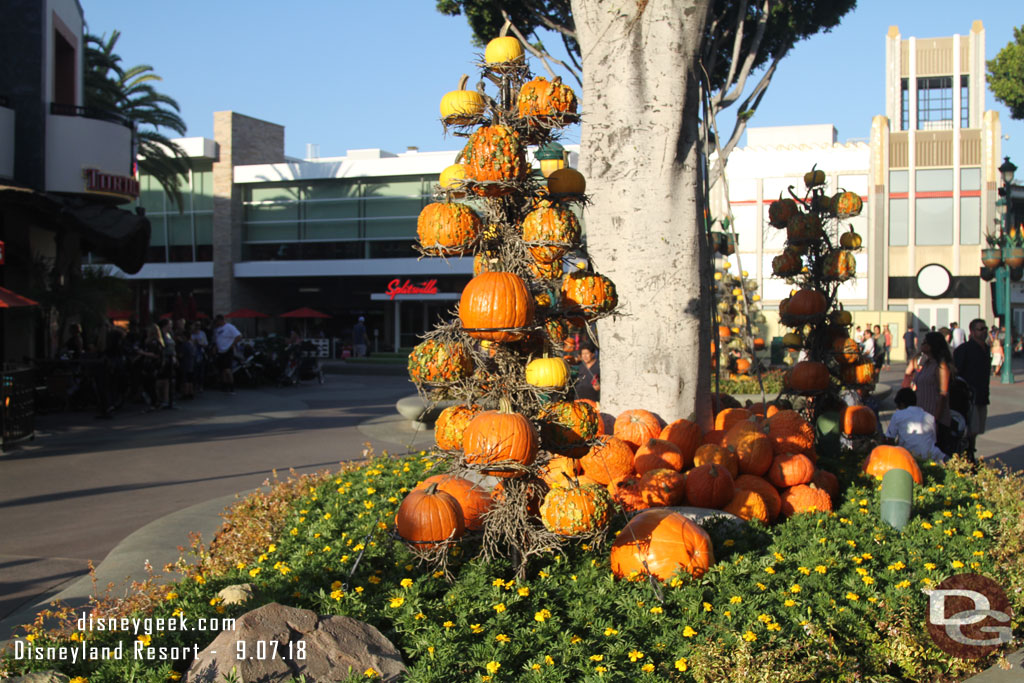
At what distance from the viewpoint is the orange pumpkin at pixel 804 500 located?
6.34m

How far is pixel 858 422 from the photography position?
28.5 ft

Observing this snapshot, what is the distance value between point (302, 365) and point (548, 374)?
21.4 m

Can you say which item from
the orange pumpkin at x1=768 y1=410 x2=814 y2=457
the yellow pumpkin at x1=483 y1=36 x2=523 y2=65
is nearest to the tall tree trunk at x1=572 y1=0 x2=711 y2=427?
the orange pumpkin at x1=768 y1=410 x2=814 y2=457

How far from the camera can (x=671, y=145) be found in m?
8.23

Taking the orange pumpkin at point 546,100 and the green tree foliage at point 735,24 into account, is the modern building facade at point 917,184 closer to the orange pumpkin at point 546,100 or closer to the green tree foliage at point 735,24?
the green tree foliage at point 735,24

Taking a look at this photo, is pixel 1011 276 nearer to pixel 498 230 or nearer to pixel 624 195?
pixel 624 195

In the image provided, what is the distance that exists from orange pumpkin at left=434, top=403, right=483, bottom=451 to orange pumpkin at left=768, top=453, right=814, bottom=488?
299 centimetres

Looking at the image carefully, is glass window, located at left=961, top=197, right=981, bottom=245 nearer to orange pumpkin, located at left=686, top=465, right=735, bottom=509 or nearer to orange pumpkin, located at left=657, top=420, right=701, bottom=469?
orange pumpkin, located at left=657, top=420, right=701, bottom=469

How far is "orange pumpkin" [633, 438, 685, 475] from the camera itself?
6.53 meters

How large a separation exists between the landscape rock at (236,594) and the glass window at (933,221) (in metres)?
45.5

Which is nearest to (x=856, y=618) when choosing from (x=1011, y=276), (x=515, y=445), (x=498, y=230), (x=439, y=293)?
(x=515, y=445)

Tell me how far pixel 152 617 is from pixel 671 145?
6.21m

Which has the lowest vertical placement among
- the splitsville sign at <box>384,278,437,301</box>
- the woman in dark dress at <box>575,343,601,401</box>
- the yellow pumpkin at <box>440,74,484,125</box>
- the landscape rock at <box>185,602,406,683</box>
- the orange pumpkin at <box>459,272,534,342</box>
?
the landscape rock at <box>185,602,406,683</box>

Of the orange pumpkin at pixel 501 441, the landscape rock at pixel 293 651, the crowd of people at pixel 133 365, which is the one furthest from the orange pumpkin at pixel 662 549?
the crowd of people at pixel 133 365
